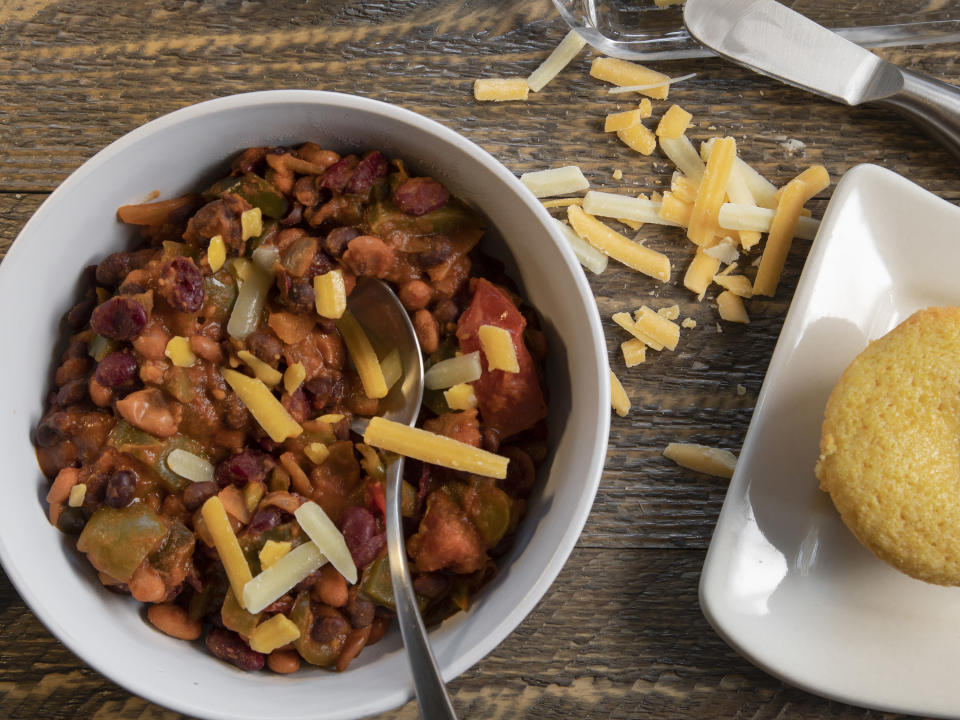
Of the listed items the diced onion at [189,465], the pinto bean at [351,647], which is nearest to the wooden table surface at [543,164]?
the pinto bean at [351,647]

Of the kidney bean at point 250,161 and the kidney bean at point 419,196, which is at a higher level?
the kidney bean at point 250,161

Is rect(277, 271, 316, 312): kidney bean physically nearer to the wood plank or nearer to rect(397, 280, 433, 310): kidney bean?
rect(397, 280, 433, 310): kidney bean

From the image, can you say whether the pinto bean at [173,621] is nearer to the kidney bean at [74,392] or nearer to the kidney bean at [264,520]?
the kidney bean at [264,520]

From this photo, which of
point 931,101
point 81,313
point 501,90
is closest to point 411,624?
point 81,313

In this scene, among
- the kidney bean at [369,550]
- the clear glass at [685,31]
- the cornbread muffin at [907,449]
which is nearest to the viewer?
the kidney bean at [369,550]

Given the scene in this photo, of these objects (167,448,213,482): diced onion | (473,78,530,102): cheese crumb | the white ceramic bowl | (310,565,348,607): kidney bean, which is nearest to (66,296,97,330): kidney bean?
the white ceramic bowl

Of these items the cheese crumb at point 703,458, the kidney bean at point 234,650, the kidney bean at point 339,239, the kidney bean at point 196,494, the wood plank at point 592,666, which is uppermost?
the kidney bean at point 339,239

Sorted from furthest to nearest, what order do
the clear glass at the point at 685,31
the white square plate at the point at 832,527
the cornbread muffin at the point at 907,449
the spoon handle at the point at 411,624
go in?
the clear glass at the point at 685,31, the white square plate at the point at 832,527, the cornbread muffin at the point at 907,449, the spoon handle at the point at 411,624
